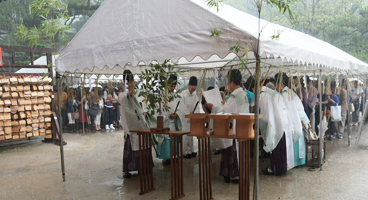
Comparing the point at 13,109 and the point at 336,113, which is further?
the point at 336,113

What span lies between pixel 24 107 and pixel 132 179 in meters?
5.12

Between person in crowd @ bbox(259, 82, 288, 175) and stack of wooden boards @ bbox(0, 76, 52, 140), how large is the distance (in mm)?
6589

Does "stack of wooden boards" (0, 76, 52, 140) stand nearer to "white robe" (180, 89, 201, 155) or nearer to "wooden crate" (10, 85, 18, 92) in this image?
"wooden crate" (10, 85, 18, 92)

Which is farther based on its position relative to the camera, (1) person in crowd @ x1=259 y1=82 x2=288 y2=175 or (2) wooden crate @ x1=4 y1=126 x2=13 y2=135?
(2) wooden crate @ x1=4 y1=126 x2=13 y2=135

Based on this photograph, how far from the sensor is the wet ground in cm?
451

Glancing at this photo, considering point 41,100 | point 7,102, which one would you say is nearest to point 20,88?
point 7,102

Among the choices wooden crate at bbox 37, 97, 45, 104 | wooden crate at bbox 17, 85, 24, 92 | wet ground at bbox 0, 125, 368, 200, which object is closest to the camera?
wet ground at bbox 0, 125, 368, 200

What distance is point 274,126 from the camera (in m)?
5.05

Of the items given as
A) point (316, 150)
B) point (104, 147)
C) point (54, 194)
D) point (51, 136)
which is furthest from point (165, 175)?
point (51, 136)

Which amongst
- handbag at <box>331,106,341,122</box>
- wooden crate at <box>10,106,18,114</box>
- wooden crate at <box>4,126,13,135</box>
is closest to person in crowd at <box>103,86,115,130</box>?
wooden crate at <box>10,106,18,114</box>

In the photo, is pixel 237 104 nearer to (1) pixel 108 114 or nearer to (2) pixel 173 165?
(2) pixel 173 165

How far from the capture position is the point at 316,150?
5844mm

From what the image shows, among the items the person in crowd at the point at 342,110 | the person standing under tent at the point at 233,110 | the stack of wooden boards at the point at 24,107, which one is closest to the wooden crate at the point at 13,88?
the stack of wooden boards at the point at 24,107

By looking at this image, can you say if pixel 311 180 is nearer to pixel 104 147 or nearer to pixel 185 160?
pixel 185 160
